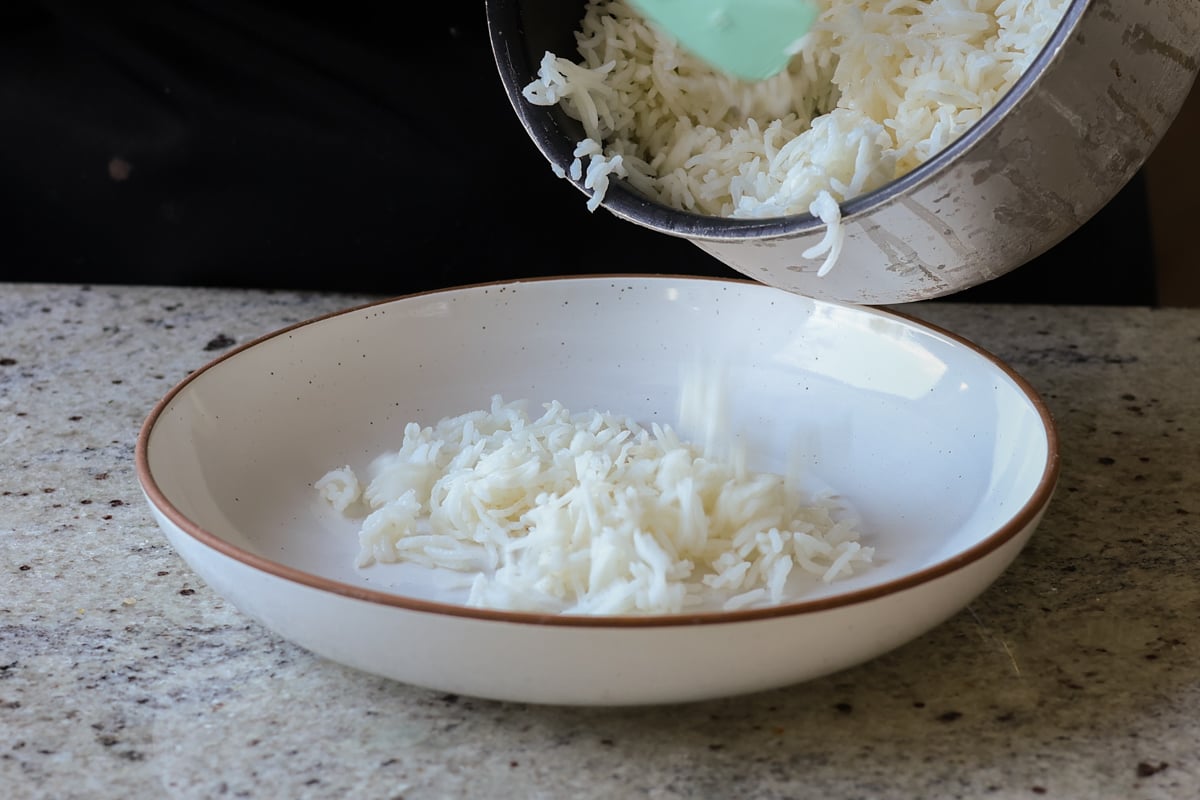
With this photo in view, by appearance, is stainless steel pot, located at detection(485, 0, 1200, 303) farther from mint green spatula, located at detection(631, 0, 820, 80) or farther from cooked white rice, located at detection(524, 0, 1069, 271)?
mint green spatula, located at detection(631, 0, 820, 80)

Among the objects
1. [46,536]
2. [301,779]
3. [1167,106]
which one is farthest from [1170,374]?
[46,536]

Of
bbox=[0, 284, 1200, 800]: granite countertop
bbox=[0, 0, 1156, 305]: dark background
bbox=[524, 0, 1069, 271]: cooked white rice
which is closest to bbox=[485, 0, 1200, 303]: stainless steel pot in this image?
bbox=[524, 0, 1069, 271]: cooked white rice

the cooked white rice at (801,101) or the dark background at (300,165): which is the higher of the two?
the cooked white rice at (801,101)

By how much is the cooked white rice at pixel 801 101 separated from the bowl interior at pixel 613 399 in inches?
8.1

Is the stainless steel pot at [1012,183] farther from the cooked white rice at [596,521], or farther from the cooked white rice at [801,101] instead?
the cooked white rice at [596,521]

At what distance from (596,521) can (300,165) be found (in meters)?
1.02

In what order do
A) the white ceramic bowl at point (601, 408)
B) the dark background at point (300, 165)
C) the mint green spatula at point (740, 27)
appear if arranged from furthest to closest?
the dark background at point (300, 165) < the mint green spatula at point (740, 27) < the white ceramic bowl at point (601, 408)

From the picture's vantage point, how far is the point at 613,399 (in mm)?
1291

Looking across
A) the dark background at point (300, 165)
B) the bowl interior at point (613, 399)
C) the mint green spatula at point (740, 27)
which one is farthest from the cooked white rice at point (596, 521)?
the dark background at point (300, 165)

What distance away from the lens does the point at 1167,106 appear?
91cm

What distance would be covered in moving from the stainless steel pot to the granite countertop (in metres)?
0.27

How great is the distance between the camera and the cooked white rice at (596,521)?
35.5 inches

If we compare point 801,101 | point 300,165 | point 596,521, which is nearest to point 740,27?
point 801,101

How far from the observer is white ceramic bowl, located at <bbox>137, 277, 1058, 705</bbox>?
2.37ft
